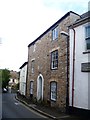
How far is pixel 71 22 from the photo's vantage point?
19.3 meters

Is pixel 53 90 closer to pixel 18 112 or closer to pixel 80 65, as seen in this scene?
→ pixel 18 112

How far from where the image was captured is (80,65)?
16906 millimetres

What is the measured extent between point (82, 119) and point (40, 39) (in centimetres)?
1393

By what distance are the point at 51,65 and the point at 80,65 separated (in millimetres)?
6042

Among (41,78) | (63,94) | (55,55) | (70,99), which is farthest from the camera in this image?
(41,78)

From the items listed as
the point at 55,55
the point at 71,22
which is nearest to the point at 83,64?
the point at 71,22

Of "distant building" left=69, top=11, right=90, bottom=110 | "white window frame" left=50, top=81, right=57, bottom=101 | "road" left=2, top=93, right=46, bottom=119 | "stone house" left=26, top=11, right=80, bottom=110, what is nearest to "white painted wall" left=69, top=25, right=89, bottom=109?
"distant building" left=69, top=11, right=90, bottom=110

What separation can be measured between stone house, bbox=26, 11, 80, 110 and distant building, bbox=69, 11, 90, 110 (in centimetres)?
128

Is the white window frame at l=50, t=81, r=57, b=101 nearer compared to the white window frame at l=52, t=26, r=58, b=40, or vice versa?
the white window frame at l=50, t=81, r=57, b=101

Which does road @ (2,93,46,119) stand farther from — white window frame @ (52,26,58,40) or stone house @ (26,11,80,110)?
white window frame @ (52,26,58,40)

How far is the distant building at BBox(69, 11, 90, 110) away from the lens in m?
16.2

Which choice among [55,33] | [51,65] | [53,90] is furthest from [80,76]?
[55,33]

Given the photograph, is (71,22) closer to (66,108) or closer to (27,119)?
(66,108)

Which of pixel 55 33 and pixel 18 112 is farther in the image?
pixel 55 33
